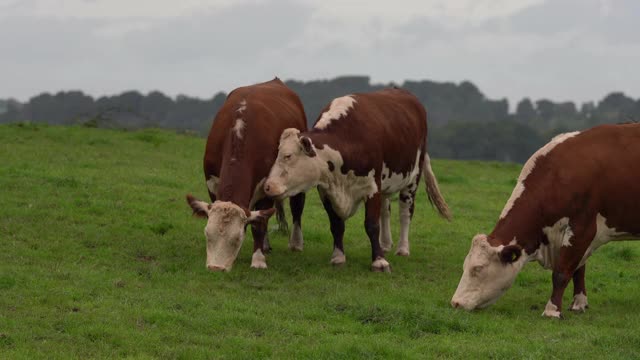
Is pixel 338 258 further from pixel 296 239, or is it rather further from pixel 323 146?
pixel 323 146

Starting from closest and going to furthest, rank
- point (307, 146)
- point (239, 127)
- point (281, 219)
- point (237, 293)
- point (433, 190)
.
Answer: point (237, 293) → point (307, 146) → point (239, 127) → point (281, 219) → point (433, 190)

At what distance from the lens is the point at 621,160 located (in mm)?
11148

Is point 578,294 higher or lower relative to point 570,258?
lower

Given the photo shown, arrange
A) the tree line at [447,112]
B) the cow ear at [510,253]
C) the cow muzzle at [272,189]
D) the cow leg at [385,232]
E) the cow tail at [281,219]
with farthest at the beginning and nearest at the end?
the tree line at [447,112] → the cow tail at [281,219] → the cow leg at [385,232] → the cow muzzle at [272,189] → the cow ear at [510,253]

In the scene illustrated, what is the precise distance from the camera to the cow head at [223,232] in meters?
12.1

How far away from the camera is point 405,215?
15.2 m

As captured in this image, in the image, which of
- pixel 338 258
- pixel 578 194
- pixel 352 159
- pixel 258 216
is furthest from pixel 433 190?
pixel 578 194

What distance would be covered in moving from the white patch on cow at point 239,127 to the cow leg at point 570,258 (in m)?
4.28

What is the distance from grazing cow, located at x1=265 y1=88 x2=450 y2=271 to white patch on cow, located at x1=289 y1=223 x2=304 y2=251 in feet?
3.44

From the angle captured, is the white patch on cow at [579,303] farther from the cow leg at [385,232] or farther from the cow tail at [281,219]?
the cow tail at [281,219]

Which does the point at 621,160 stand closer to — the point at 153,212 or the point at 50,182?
the point at 153,212

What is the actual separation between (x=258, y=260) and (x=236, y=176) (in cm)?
121

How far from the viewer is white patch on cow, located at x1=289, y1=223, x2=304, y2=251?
14523 mm

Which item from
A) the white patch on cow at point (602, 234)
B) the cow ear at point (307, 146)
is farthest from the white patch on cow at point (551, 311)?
the cow ear at point (307, 146)
